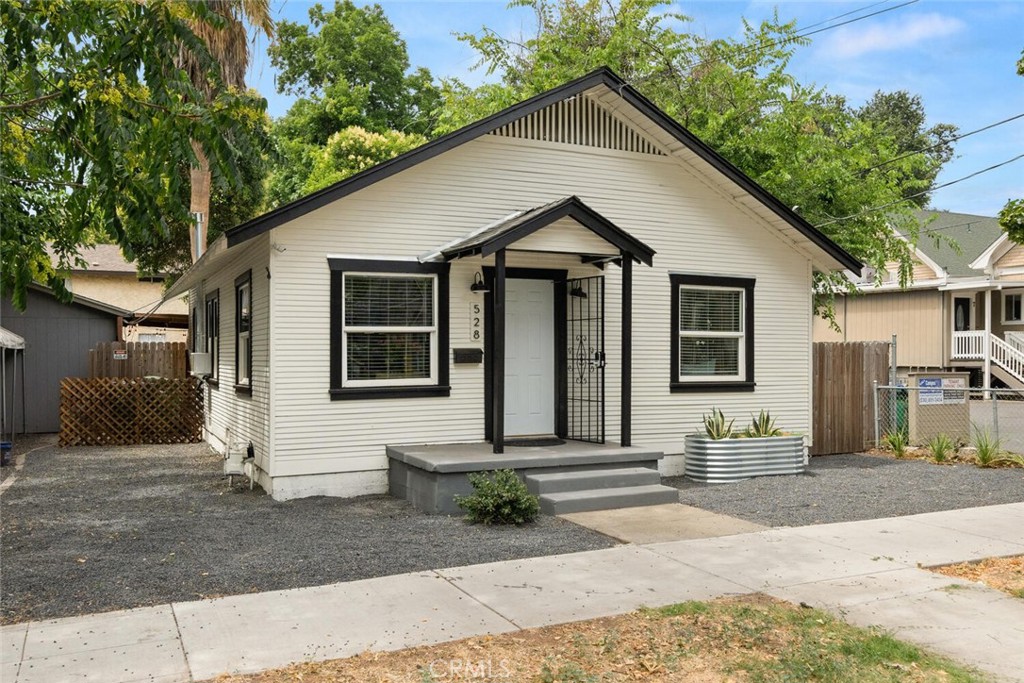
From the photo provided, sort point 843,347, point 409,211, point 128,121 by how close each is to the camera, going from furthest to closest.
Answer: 1. point 843,347
2. point 409,211
3. point 128,121

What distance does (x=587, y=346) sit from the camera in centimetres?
1110

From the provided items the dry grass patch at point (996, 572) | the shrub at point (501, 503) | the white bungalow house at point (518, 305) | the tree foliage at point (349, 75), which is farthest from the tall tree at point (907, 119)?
the shrub at point (501, 503)

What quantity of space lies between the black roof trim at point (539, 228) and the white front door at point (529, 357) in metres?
1.11

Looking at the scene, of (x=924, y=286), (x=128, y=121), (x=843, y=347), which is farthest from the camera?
(x=924, y=286)

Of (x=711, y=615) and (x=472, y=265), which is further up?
(x=472, y=265)

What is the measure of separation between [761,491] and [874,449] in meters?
4.91

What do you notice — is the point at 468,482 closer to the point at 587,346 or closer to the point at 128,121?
the point at 587,346

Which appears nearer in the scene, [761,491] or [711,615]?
[711,615]

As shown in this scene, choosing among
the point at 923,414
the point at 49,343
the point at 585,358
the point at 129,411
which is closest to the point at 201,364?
the point at 129,411

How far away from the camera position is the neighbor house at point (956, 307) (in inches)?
1087

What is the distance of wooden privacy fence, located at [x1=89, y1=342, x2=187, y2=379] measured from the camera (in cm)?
1768

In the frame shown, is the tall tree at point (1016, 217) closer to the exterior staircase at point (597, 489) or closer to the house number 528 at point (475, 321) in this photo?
the exterior staircase at point (597, 489)

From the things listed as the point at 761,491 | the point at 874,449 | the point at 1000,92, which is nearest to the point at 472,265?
the point at 761,491

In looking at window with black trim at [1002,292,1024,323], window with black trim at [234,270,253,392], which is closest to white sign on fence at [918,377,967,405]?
window with black trim at [234,270,253,392]
